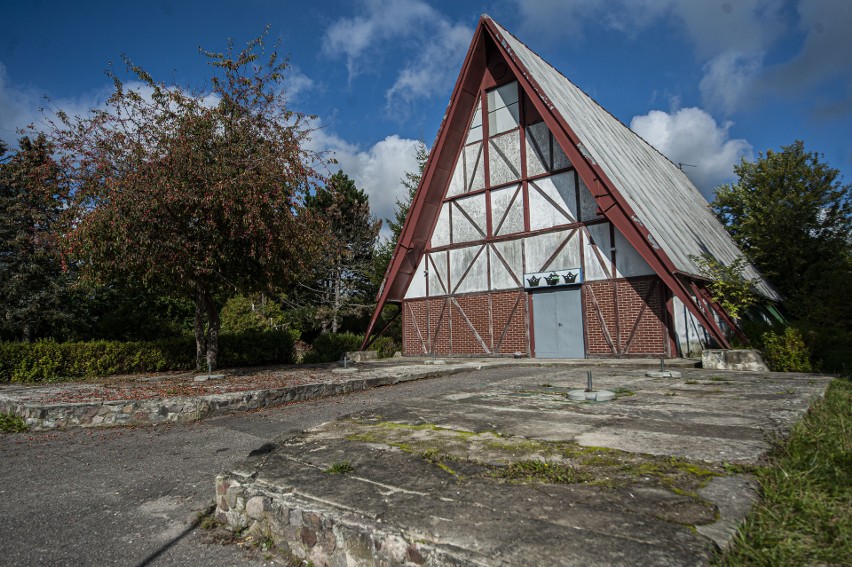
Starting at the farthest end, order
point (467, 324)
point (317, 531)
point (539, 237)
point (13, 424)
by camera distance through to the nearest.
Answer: point (467, 324)
point (539, 237)
point (13, 424)
point (317, 531)

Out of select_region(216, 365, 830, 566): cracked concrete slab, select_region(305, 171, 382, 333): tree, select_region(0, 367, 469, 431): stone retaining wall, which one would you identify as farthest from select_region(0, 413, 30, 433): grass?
select_region(305, 171, 382, 333): tree

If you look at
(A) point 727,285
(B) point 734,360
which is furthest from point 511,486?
(A) point 727,285

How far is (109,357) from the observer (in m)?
13.0

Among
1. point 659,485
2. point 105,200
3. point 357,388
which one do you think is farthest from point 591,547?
point 105,200

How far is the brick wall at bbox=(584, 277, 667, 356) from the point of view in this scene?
1314 centimetres

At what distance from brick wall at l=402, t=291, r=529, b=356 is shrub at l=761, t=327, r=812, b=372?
6.75m

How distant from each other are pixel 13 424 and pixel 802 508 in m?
8.92

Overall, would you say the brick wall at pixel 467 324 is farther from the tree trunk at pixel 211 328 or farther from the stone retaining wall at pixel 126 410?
the stone retaining wall at pixel 126 410

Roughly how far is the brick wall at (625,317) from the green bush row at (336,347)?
8796mm

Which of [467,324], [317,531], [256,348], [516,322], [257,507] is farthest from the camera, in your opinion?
[467,324]

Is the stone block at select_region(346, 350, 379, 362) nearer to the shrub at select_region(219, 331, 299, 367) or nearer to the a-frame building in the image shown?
the a-frame building

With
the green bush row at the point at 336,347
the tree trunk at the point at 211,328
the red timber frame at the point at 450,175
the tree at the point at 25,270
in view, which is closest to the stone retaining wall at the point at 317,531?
the tree trunk at the point at 211,328

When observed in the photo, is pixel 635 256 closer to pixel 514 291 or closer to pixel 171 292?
pixel 514 291

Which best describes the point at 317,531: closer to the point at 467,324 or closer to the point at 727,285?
the point at 727,285
